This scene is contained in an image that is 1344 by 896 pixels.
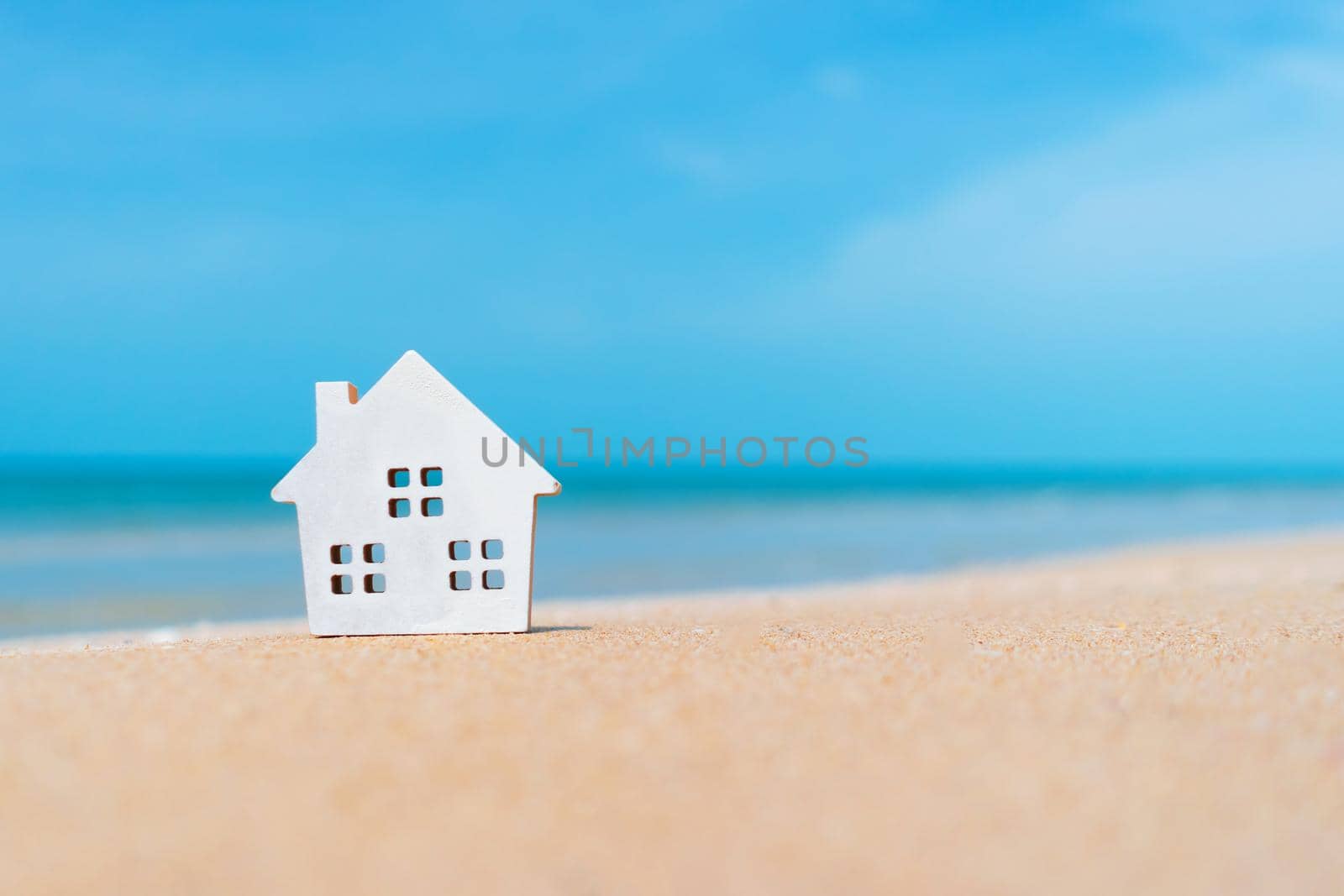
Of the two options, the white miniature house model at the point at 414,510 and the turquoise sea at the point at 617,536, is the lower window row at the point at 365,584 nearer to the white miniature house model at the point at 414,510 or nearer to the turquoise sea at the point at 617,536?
the white miniature house model at the point at 414,510

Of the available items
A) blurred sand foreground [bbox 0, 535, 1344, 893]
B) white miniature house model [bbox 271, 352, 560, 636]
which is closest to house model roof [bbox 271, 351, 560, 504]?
white miniature house model [bbox 271, 352, 560, 636]

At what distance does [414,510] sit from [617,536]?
73.1 feet

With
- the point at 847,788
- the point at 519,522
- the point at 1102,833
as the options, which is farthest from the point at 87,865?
the point at 519,522

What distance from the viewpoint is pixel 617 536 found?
2958 centimetres

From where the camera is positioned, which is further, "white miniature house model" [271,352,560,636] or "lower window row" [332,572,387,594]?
"lower window row" [332,572,387,594]

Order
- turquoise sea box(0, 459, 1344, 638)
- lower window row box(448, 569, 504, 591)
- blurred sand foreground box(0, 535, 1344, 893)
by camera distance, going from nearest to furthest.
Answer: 1. blurred sand foreground box(0, 535, 1344, 893)
2. lower window row box(448, 569, 504, 591)
3. turquoise sea box(0, 459, 1344, 638)

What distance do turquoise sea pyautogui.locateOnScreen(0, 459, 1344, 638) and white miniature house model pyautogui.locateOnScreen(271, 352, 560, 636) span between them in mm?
7405

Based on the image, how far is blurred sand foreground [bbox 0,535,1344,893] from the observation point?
3377 mm

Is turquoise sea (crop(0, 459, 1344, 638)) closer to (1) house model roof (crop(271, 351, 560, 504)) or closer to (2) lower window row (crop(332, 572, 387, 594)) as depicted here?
(2) lower window row (crop(332, 572, 387, 594))

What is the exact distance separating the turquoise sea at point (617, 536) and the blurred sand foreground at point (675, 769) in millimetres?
9551

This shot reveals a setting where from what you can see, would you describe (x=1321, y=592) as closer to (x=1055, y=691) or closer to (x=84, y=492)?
(x=1055, y=691)

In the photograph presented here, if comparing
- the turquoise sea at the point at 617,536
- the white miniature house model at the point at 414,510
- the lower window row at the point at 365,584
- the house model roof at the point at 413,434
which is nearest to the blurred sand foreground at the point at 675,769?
the white miniature house model at the point at 414,510

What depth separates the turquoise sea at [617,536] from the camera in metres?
16.9

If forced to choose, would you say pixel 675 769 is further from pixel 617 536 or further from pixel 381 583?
pixel 617 536
